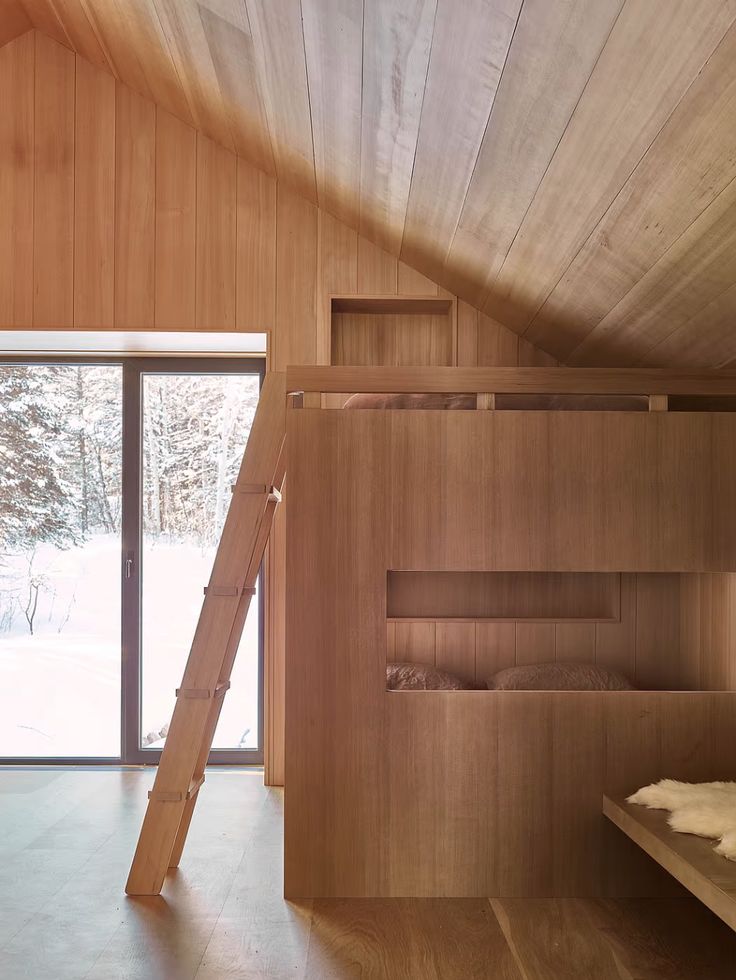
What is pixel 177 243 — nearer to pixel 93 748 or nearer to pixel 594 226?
pixel 594 226

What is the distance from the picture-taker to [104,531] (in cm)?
434

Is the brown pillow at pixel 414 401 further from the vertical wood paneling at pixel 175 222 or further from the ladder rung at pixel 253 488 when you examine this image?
the vertical wood paneling at pixel 175 222

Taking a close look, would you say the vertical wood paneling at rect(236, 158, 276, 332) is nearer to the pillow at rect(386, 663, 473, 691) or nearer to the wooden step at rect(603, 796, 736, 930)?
the pillow at rect(386, 663, 473, 691)

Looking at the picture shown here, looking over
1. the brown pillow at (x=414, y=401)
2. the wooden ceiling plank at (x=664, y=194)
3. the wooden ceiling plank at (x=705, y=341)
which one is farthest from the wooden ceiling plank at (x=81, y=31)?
the wooden ceiling plank at (x=705, y=341)

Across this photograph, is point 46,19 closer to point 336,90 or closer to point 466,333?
point 336,90

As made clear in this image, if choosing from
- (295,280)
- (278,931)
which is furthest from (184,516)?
(278,931)

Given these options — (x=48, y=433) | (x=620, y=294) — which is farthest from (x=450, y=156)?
(x=48, y=433)

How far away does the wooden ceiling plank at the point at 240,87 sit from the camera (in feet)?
8.95

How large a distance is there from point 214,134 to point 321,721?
2.54 metres

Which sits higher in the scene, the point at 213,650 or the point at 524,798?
the point at 213,650

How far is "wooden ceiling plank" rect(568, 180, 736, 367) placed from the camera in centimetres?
205

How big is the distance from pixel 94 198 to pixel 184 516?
4.91 feet

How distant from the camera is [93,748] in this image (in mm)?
4277

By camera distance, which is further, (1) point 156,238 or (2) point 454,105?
(1) point 156,238
